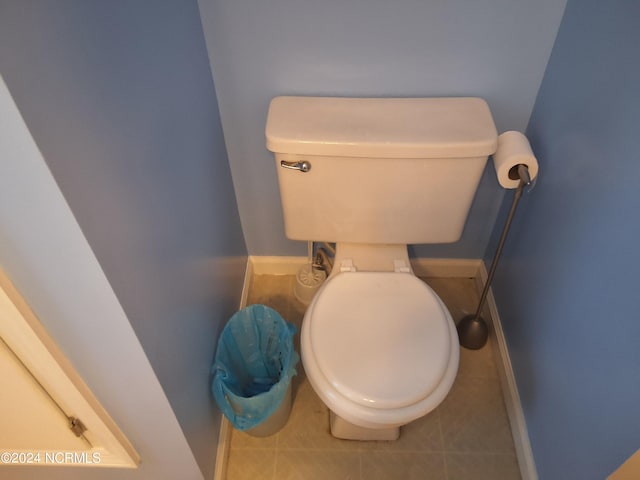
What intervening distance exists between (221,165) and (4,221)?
0.76 m

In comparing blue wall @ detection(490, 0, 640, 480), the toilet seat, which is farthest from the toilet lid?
blue wall @ detection(490, 0, 640, 480)

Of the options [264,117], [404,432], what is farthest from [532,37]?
[404,432]

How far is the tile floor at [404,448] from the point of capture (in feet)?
4.26

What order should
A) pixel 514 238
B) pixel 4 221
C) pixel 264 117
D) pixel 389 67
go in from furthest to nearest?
pixel 514 238, pixel 264 117, pixel 389 67, pixel 4 221

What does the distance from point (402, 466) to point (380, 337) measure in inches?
18.9

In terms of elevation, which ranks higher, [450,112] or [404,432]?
[450,112]

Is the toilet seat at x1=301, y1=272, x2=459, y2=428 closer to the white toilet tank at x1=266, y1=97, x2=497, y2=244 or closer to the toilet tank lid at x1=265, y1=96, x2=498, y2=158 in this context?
the white toilet tank at x1=266, y1=97, x2=497, y2=244

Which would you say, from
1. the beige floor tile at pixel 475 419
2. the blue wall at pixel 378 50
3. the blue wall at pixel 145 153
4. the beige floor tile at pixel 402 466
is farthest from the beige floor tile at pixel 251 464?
the blue wall at pixel 378 50

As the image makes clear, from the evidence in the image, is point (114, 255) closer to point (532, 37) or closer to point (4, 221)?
point (4, 221)

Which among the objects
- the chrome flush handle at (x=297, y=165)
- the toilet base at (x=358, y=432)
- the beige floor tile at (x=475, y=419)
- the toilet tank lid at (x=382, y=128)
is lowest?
the beige floor tile at (x=475, y=419)

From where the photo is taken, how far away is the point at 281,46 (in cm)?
110

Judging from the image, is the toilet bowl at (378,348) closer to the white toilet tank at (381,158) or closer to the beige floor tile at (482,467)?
the white toilet tank at (381,158)

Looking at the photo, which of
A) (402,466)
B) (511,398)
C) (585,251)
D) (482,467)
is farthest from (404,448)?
(585,251)

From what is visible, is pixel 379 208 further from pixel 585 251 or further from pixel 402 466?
pixel 402 466
